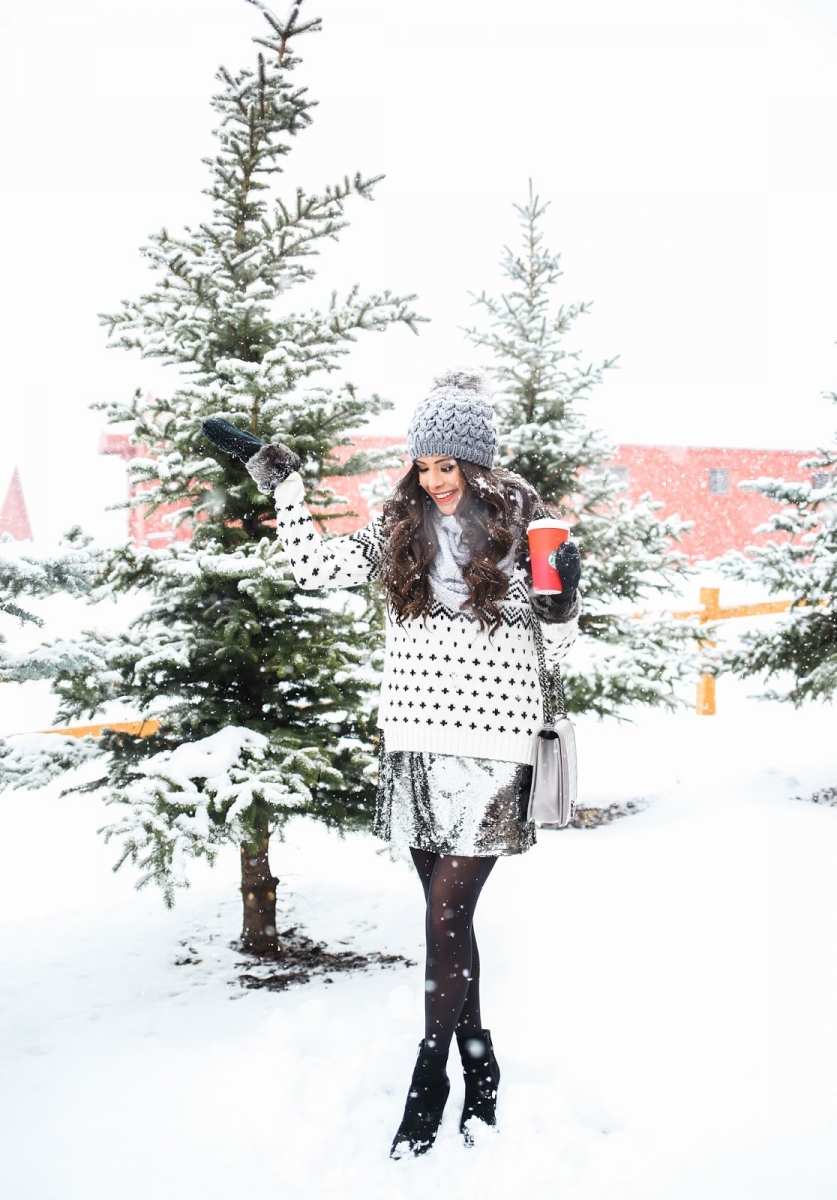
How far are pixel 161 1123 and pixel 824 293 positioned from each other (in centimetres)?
9683

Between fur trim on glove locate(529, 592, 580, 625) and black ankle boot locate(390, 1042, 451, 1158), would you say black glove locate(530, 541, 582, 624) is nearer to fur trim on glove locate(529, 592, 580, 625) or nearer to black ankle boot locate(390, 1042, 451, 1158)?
fur trim on glove locate(529, 592, 580, 625)

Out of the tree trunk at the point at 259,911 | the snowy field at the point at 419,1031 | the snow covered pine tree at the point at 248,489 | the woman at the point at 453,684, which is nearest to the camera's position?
the snowy field at the point at 419,1031

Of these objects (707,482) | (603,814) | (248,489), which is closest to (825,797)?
(603,814)

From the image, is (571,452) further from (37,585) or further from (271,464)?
(37,585)

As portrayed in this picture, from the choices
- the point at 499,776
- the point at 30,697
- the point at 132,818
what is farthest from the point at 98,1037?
the point at 30,697

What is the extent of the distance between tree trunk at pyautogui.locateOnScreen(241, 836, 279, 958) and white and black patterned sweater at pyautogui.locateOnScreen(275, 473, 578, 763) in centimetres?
146

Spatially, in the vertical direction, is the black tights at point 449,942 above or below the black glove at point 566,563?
below

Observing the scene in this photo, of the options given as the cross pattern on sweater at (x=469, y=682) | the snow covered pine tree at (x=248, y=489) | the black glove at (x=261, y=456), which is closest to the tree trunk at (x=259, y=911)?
the snow covered pine tree at (x=248, y=489)

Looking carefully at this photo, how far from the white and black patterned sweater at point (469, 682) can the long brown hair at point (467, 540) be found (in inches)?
2.3

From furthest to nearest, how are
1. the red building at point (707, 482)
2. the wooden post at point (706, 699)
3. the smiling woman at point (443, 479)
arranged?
the red building at point (707, 482) → the wooden post at point (706, 699) → the smiling woman at point (443, 479)

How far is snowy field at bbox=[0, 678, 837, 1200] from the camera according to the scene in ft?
6.92

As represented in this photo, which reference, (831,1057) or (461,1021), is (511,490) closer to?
(461,1021)

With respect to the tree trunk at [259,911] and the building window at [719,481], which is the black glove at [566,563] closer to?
the tree trunk at [259,911]

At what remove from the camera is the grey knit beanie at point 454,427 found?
233cm
